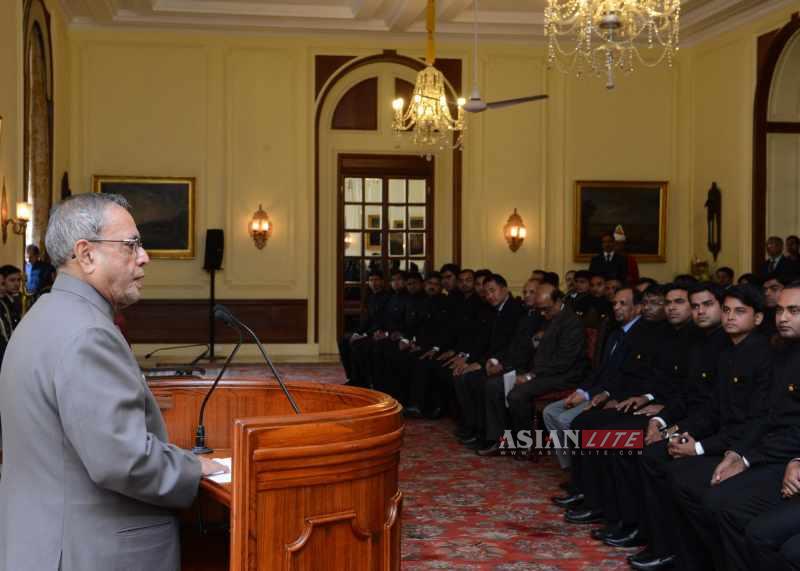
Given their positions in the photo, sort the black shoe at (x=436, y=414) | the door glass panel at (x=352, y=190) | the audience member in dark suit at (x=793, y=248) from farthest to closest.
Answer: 1. the door glass panel at (x=352, y=190)
2. the audience member in dark suit at (x=793, y=248)
3. the black shoe at (x=436, y=414)

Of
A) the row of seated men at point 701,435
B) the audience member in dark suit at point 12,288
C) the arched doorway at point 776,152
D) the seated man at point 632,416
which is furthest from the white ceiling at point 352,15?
the seated man at point 632,416

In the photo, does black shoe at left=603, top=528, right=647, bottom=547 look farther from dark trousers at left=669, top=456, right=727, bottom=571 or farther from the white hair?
the white hair

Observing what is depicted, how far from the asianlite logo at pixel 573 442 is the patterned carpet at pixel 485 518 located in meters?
0.14

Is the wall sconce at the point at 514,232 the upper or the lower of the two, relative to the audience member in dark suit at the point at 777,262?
upper

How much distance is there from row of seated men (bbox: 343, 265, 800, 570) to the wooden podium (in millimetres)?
1846

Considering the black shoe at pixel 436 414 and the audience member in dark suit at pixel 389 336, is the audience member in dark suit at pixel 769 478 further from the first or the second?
the audience member in dark suit at pixel 389 336

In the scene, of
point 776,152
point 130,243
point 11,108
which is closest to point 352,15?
point 11,108

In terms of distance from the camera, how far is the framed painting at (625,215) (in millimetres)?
15898

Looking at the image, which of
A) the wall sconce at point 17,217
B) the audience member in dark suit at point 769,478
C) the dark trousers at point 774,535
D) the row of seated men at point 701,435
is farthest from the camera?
the wall sconce at point 17,217

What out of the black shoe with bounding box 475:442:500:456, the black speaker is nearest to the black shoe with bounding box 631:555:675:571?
the black shoe with bounding box 475:442:500:456

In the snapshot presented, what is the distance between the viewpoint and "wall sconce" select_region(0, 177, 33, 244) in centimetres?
966

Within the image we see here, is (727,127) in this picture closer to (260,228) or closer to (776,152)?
(776,152)

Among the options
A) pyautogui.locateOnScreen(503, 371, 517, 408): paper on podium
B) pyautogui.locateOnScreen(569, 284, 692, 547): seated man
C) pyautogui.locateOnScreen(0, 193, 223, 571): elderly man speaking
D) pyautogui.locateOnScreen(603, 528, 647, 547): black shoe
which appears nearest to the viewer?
pyautogui.locateOnScreen(0, 193, 223, 571): elderly man speaking

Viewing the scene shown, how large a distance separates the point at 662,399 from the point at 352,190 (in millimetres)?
10323
